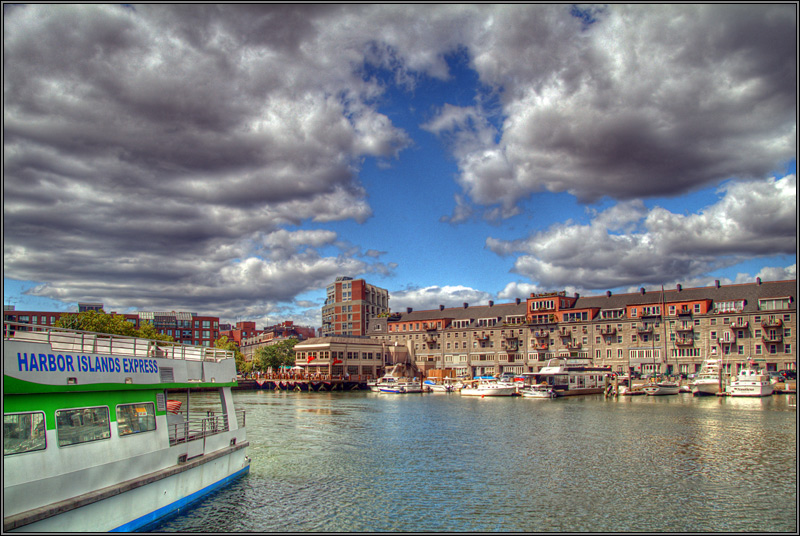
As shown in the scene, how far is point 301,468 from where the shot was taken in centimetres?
3228

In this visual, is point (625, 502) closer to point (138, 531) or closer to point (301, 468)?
point (301, 468)

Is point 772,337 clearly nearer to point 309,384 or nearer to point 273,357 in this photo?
point 309,384

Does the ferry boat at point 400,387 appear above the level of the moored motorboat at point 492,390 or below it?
below

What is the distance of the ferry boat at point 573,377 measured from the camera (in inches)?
4045

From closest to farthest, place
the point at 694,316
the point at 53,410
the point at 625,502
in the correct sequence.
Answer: the point at 53,410, the point at 625,502, the point at 694,316

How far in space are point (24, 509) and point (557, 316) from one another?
416 ft

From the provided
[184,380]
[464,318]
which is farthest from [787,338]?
[184,380]

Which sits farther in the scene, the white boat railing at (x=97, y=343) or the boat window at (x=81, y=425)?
the white boat railing at (x=97, y=343)

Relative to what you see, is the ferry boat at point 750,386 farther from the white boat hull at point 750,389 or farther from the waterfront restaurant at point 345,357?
the waterfront restaurant at point 345,357

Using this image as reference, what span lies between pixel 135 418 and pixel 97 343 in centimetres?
310

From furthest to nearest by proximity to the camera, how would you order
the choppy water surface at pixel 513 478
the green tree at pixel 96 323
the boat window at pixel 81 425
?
the green tree at pixel 96 323
the choppy water surface at pixel 513 478
the boat window at pixel 81 425

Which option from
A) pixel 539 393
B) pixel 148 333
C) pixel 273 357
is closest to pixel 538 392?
pixel 539 393

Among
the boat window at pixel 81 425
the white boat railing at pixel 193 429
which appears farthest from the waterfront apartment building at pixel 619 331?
the boat window at pixel 81 425

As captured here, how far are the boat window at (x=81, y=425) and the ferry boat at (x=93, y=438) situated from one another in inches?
1.3
